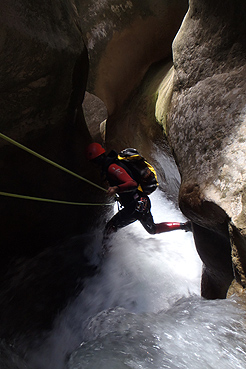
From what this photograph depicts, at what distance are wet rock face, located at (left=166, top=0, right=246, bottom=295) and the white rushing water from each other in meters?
0.55

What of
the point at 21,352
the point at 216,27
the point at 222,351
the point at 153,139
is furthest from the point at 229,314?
the point at 153,139

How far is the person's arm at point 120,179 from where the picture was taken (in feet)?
10.2

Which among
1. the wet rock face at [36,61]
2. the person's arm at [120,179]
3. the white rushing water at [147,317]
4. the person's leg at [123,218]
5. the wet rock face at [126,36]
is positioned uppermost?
the wet rock face at [126,36]

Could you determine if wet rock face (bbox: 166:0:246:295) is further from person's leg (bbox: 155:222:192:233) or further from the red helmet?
person's leg (bbox: 155:222:192:233)

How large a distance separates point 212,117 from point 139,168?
1.25m

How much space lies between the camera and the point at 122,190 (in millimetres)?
3111

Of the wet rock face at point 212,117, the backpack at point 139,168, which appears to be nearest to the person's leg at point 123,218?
the backpack at point 139,168

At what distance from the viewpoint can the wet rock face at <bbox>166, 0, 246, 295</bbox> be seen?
2.02 m

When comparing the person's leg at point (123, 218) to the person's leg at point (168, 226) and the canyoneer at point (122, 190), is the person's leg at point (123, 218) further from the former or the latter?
the person's leg at point (168, 226)

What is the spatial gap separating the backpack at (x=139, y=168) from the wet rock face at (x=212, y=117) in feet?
1.97

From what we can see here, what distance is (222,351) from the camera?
1.47m

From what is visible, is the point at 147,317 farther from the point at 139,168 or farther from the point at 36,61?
the point at 36,61

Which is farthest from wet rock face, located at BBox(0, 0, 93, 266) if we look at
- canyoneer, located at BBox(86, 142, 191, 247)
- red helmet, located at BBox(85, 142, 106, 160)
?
canyoneer, located at BBox(86, 142, 191, 247)

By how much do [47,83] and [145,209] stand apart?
1886 millimetres
